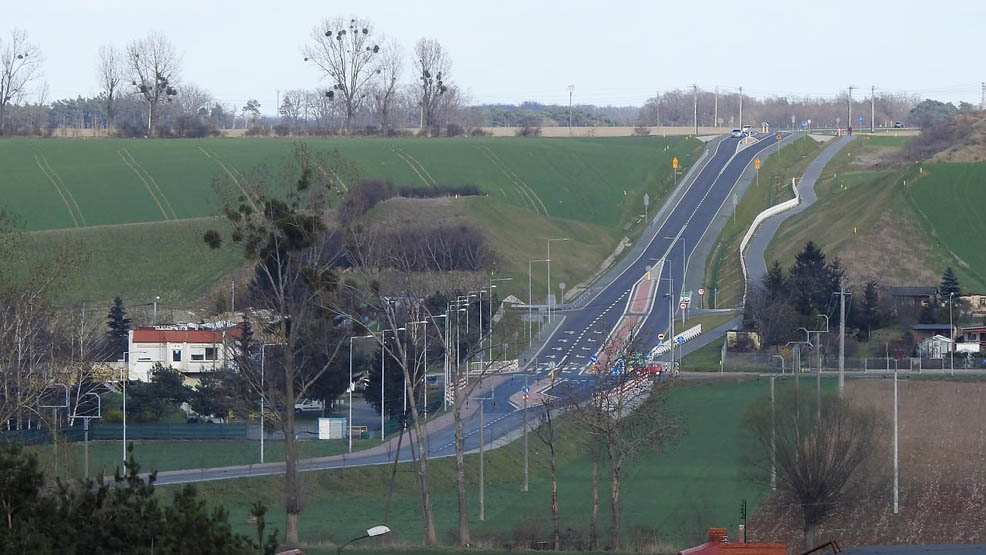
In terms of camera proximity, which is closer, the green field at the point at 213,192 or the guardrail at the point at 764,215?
the green field at the point at 213,192

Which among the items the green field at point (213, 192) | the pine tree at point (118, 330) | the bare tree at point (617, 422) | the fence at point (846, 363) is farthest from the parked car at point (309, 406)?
the green field at point (213, 192)

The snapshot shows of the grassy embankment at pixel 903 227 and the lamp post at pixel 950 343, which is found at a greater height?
the grassy embankment at pixel 903 227

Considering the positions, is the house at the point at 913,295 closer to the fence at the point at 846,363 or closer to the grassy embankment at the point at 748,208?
the grassy embankment at the point at 748,208

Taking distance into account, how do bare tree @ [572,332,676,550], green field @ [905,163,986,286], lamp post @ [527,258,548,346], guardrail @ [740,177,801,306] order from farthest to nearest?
guardrail @ [740,177,801,306] → green field @ [905,163,986,286] → lamp post @ [527,258,548,346] → bare tree @ [572,332,676,550]

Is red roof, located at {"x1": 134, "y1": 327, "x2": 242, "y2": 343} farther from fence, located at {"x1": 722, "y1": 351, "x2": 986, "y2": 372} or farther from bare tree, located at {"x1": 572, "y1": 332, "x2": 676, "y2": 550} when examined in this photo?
bare tree, located at {"x1": 572, "y1": 332, "x2": 676, "y2": 550}

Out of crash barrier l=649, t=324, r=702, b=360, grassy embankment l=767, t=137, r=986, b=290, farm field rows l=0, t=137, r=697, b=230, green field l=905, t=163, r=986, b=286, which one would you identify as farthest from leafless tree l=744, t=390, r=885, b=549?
farm field rows l=0, t=137, r=697, b=230

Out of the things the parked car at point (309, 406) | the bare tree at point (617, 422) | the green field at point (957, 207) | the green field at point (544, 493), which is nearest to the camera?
the bare tree at point (617, 422)

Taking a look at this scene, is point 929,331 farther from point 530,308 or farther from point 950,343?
point 530,308
